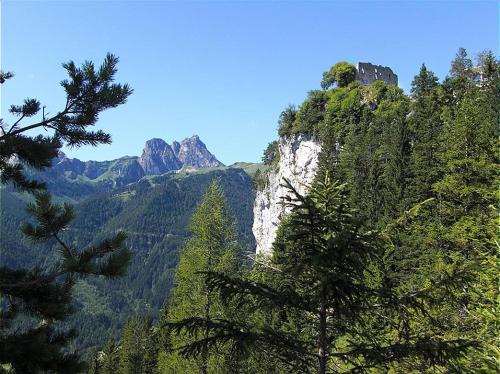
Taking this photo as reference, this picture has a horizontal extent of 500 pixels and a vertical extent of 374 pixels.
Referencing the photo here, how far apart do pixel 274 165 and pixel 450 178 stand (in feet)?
210

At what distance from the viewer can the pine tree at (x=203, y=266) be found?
21.9 m

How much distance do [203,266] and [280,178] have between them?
1645 inches

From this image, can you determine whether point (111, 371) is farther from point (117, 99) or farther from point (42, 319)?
point (117, 99)

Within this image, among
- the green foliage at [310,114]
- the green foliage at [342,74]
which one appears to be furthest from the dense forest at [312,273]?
the green foliage at [342,74]

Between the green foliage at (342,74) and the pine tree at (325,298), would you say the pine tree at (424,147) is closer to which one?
the green foliage at (342,74)

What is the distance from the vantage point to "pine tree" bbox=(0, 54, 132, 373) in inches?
291

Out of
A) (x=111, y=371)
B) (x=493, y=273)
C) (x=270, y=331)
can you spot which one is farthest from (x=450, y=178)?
(x=111, y=371)

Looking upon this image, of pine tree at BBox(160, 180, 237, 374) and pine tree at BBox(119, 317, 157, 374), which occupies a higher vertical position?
pine tree at BBox(160, 180, 237, 374)

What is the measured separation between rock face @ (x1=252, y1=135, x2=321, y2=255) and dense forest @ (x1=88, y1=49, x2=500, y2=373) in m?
2.74

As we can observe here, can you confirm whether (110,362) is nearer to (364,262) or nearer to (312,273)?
(312,273)

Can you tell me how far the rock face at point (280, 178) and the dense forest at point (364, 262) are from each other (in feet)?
8.99

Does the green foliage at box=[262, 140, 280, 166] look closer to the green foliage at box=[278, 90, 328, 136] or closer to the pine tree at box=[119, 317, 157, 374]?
the green foliage at box=[278, 90, 328, 136]

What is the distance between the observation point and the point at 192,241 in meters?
24.8

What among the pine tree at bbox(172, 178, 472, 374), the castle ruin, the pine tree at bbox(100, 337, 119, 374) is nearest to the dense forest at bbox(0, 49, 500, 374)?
the pine tree at bbox(172, 178, 472, 374)
